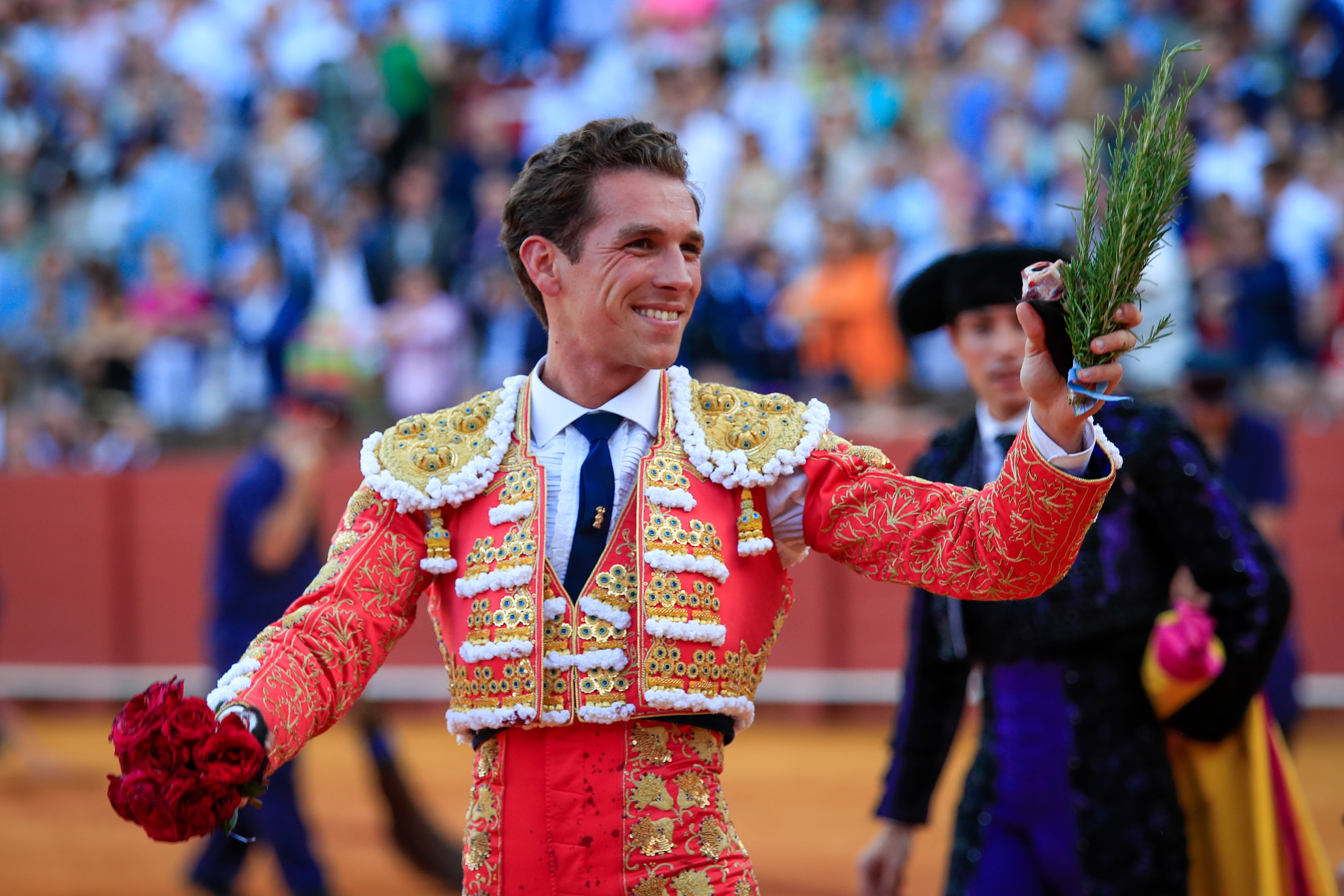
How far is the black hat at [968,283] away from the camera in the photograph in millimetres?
3160

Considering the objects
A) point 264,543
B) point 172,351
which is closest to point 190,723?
point 264,543

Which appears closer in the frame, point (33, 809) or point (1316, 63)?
point (33, 809)

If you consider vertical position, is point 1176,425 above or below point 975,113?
below

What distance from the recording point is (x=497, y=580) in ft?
7.34

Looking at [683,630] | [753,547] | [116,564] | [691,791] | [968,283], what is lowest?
[116,564]

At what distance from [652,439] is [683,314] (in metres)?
0.20

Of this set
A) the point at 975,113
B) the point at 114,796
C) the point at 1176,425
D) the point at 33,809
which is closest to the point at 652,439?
the point at 114,796

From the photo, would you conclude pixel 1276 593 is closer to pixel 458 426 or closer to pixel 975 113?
pixel 458 426

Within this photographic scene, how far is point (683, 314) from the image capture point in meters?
2.30

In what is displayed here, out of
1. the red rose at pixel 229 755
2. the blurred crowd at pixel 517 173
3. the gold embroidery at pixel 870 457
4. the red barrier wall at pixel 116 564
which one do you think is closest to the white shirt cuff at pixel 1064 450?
the gold embroidery at pixel 870 457

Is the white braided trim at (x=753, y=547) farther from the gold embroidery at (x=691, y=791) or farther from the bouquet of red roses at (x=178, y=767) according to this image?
the bouquet of red roses at (x=178, y=767)

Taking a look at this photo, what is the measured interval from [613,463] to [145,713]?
2.49 feet

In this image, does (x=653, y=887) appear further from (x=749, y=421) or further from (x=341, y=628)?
(x=749, y=421)

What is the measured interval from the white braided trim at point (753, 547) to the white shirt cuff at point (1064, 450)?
429 mm
